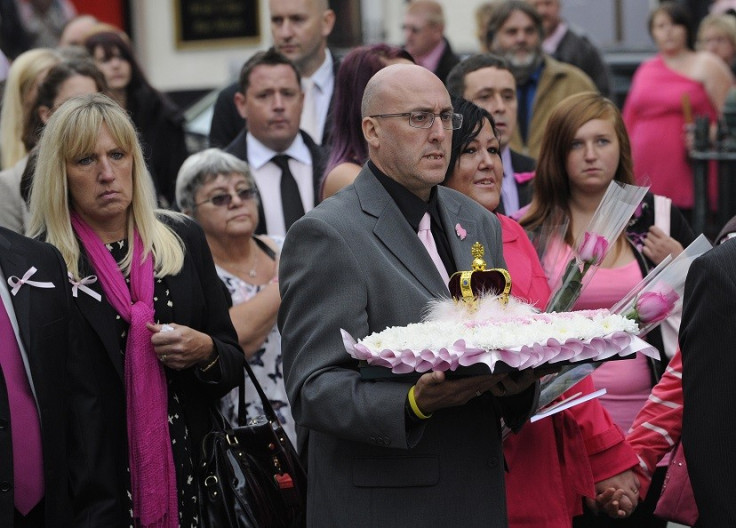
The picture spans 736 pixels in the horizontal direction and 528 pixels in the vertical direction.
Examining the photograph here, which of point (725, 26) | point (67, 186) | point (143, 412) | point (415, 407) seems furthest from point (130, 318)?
point (725, 26)

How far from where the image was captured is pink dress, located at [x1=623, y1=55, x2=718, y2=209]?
11125 millimetres

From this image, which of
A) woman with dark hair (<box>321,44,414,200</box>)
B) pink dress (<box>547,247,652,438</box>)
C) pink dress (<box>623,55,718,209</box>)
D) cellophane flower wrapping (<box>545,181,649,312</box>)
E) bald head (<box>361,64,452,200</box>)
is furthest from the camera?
pink dress (<box>623,55,718,209</box>)

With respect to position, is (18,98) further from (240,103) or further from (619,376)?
(619,376)

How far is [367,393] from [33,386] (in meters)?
1.12

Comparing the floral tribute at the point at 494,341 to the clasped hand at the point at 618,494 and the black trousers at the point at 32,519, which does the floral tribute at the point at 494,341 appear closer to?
the clasped hand at the point at 618,494

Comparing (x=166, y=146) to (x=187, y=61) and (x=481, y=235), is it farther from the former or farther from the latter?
(x=187, y=61)

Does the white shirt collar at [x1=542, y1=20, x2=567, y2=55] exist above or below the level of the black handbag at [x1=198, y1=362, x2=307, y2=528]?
above

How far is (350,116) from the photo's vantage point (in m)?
5.93

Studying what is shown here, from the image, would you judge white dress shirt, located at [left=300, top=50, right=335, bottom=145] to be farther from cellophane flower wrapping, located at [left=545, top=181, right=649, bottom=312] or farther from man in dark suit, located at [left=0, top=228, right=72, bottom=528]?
man in dark suit, located at [left=0, top=228, right=72, bottom=528]

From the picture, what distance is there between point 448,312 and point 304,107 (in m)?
4.10

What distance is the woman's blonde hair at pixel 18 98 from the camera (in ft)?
22.8

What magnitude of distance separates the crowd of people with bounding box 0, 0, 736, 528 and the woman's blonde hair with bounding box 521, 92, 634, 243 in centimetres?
1

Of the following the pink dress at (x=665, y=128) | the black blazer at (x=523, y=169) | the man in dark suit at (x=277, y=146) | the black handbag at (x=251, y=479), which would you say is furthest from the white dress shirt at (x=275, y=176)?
the pink dress at (x=665, y=128)

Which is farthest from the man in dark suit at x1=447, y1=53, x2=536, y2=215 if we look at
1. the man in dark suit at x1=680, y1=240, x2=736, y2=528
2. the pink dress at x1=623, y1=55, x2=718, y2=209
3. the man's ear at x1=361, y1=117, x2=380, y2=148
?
the pink dress at x1=623, y1=55, x2=718, y2=209
